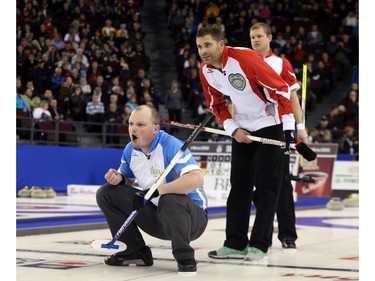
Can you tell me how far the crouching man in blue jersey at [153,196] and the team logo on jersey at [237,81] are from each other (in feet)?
2.37

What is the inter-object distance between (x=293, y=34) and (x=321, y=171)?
9238mm

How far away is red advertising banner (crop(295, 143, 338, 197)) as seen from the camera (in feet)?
49.8

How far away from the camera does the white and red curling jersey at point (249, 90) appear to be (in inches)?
215

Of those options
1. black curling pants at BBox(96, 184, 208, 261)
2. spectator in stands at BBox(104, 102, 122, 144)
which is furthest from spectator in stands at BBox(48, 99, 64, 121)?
black curling pants at BBox(96, 184, 208, 261)

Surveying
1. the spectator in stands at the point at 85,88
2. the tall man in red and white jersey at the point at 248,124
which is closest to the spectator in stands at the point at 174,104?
the spectator in stands at the point at 85,88

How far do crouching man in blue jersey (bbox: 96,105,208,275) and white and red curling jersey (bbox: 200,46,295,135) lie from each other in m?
0.74

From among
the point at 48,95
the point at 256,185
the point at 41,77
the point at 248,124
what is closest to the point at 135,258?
the point at 256,185

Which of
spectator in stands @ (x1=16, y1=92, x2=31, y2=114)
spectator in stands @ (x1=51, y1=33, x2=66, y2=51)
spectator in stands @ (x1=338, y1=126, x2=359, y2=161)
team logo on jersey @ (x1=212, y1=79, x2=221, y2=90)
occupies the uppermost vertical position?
spectator in stands @ (x1=51, y1=33, x2=66, y2=51)

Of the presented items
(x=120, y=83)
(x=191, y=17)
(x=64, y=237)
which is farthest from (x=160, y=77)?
(x=64, y=237)

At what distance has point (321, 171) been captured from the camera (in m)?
15.3

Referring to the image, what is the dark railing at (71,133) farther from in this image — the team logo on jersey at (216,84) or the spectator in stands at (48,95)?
the team logo on jersey at (216,84)

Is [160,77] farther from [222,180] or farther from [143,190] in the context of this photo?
[143,190]

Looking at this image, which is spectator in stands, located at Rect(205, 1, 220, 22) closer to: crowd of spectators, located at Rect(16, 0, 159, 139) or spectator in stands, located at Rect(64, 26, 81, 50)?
crowd of spectators, located at Rect(16, 0, 159, 139)

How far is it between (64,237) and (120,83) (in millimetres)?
12400
